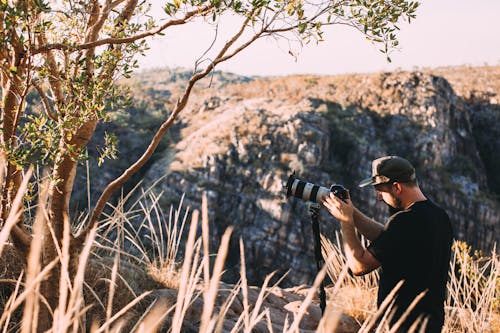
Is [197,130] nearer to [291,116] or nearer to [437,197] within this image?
[291,116]

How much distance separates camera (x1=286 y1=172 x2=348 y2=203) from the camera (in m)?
2.78

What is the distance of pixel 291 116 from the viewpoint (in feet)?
54.2

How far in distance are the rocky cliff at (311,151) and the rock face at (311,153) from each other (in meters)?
0.04

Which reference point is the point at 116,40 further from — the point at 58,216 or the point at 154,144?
the point at 58,216

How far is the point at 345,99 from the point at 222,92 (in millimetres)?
6210

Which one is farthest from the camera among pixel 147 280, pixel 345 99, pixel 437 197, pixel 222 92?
pixel 222 92

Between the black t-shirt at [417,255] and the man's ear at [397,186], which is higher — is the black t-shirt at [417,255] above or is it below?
below

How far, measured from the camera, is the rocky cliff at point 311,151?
13.8 meters

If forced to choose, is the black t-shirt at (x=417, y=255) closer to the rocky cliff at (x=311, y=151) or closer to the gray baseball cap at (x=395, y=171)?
the gray baseball cap at (x=395, y=171)

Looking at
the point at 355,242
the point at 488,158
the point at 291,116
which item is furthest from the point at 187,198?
the point at 488,158

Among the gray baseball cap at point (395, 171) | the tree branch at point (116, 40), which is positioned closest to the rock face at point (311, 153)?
the gray baseball cap at point (395, 171)

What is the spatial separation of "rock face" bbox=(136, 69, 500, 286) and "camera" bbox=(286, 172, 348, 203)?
9677 millimetres

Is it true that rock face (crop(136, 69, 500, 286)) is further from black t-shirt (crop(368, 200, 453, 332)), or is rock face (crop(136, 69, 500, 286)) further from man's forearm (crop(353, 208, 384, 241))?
black t-shirt (crop(368, 200, 453, 332))

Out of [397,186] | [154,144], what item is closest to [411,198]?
[397,186]
